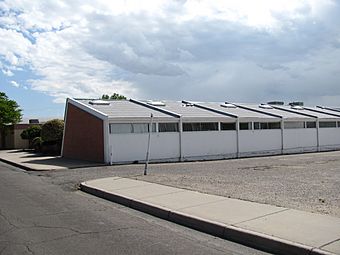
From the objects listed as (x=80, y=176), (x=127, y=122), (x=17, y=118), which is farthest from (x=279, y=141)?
(x=17, y=118)

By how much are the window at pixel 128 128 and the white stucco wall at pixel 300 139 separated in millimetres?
13183

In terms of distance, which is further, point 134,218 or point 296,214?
point 134,218

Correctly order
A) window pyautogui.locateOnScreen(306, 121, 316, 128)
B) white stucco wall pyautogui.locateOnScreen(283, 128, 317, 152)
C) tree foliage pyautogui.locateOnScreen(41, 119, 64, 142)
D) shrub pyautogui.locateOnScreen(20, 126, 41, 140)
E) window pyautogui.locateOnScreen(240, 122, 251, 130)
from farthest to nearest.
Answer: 1. shrub pyautogui.locateOnScreen(20, 126, 41, 140)
2. window pyautogui.locateOnScreen(306, 121, 316, 128)
3. tree foliage pyautogui.locateOnScreen(41, 119, 64, 142)
4. white stucco wall pyautogui.locateOnScreen(283, 128, 317, 152)
5. window pyautogui.locateOnScreen(240, 122, 251, 130)

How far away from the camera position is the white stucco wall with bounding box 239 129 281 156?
101 ft

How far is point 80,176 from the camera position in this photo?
58.6 feet

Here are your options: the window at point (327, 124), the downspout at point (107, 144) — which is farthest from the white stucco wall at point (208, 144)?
the window at point (327, 124)


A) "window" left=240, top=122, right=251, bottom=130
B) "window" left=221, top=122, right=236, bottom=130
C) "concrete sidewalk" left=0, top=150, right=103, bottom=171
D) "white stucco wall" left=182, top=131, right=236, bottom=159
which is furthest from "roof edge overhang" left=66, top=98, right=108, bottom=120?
"window" left=240, top=122, right=251, bottom=130

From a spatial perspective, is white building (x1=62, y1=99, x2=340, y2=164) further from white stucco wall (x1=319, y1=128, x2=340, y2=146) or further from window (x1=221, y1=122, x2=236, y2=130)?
white stucco wall (x1=319, y1=128, x2=340, y2=146)

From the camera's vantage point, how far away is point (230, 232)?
7.55 meters

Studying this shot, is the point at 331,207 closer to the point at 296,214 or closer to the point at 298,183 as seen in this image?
the point at 296,214

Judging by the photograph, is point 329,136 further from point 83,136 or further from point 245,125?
point 83,136

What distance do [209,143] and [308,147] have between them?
11747 millimetres

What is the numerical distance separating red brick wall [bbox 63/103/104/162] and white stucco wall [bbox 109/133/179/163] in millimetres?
942

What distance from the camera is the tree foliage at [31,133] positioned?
41.8 metres
